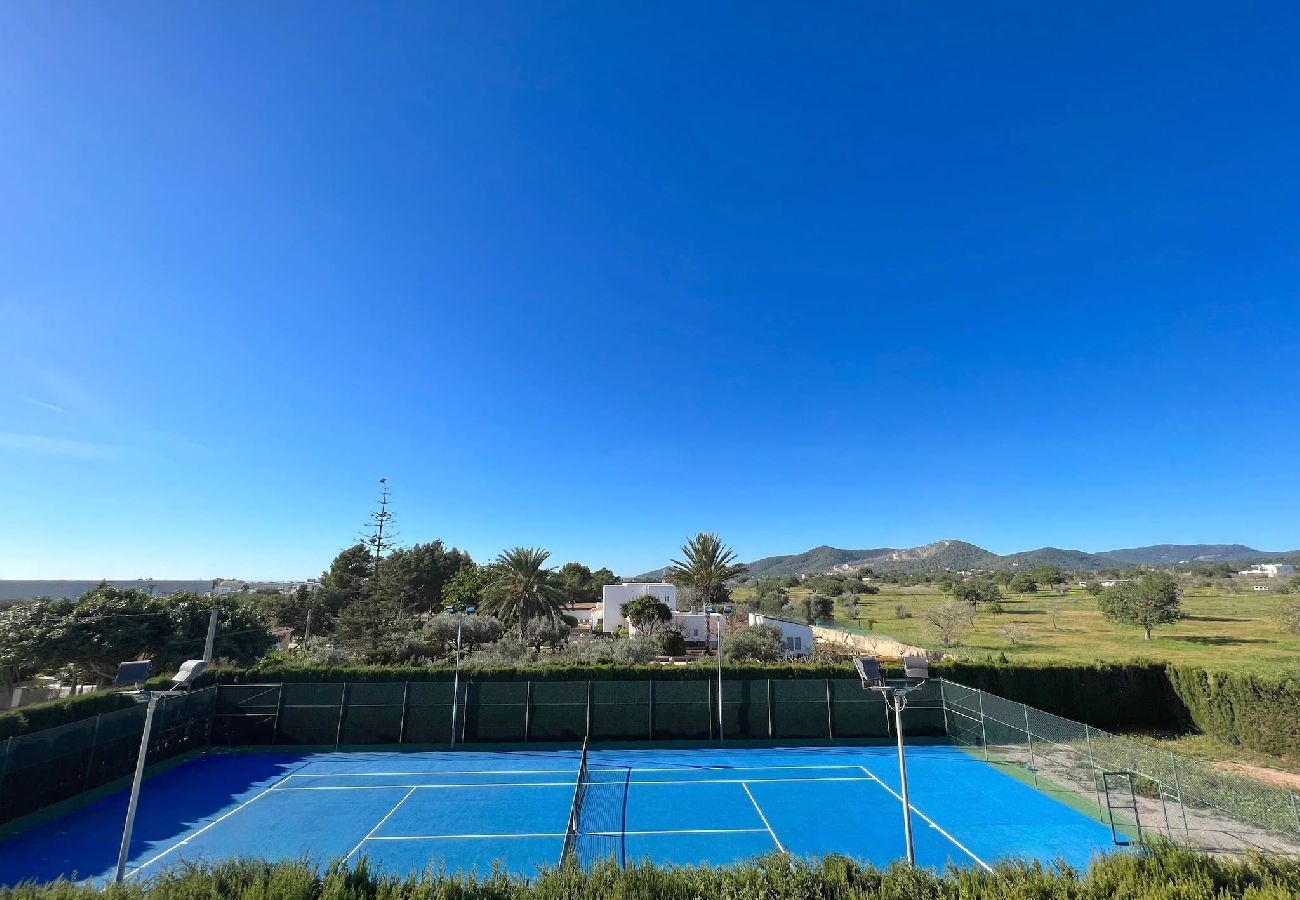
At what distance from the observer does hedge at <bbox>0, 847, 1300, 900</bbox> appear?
20.1ft

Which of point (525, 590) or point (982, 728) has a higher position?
point (525, 590)

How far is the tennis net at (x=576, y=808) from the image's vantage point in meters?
10.6

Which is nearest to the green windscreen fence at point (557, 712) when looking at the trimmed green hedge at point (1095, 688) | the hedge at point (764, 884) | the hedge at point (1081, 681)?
the hedge at point (1081, 681)

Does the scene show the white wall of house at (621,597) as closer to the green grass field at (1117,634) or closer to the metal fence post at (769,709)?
the green grass field at (1117,634)

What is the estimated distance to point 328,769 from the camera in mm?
20156

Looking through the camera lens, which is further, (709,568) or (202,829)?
(709,568)

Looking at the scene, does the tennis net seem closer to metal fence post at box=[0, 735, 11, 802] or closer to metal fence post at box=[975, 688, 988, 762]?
metal fence post at box=[0, 735, 11, 802]

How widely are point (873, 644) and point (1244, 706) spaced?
19077 millimetres

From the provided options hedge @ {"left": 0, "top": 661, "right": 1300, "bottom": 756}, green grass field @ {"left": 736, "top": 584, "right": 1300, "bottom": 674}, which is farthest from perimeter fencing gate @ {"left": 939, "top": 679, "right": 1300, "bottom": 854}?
green grass field @ {"left": 736, "top": 584, "right": 1300, "bottom": 674}

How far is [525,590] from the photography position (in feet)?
133

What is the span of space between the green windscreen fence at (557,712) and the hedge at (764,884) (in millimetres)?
17049

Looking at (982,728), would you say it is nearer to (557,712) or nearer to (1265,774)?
(1265,774)

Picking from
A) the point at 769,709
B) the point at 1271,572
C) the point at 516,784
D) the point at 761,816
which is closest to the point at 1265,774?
the point at 769,709

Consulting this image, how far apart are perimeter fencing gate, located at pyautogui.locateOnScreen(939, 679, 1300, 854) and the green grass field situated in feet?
25.0
